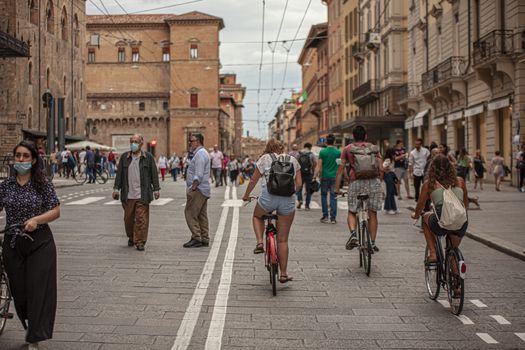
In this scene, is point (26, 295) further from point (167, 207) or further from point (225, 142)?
point (225, 142)

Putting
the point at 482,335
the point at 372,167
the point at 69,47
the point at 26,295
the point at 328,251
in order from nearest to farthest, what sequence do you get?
the point at 26,295 < the point at 482,335 < the point at 372,167 < the point at 328,251 < the point at 69,47

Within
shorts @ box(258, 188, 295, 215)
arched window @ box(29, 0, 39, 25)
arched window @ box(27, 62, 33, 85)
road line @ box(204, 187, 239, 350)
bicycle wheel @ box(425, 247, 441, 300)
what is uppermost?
arched window @ box(29, 0, 39, 25)

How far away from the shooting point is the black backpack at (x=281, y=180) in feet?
26.0

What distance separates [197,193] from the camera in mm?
11758

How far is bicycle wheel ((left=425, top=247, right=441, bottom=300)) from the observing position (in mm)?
7281

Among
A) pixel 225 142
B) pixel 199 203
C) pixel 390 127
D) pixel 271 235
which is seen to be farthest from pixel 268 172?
pixel 225 142

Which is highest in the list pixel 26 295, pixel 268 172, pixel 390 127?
pixel 390 127

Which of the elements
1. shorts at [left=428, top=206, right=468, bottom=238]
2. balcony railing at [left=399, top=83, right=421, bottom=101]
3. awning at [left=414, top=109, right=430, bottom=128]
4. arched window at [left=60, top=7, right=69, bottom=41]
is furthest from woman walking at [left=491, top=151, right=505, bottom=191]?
arched window at [left=60, top=7, right=69, bottom=41]

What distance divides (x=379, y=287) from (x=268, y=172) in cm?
171

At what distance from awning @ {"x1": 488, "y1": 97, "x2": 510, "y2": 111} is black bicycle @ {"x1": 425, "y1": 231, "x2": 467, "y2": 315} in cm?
2207

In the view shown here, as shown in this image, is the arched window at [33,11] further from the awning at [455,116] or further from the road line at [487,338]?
the road line at [487,338]

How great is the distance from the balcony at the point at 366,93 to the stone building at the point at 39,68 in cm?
2009

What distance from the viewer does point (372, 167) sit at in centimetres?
973

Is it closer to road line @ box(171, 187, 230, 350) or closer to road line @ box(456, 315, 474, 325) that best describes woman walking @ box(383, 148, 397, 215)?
road line @ box(171, 187, 230, 350)
